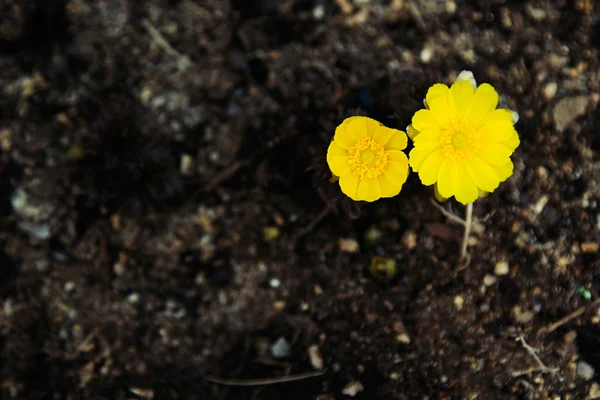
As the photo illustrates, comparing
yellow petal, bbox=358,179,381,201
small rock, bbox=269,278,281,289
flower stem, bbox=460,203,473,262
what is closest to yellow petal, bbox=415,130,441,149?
yellow petal, bbox=358,179,381,201

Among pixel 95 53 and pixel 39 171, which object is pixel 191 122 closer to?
pixel 95 53

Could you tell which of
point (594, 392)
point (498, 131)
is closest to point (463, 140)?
point (498, 131)

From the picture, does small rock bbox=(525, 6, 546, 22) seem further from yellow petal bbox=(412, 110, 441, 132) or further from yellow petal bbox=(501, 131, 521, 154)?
yellow petal bbox=(412, 110, 441, 132)

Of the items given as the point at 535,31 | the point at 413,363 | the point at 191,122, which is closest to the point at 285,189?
the point at 191,122

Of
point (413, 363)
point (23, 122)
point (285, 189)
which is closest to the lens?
point (413, 363)

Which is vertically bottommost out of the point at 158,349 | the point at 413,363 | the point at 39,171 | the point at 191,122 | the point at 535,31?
the point at 158,349

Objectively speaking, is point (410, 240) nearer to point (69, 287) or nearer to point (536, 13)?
point (536, 13)

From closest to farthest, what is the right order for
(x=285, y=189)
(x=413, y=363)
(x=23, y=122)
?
1. (x=413, y=363)
2. (x=285, y=189)
3. (x=23, y=122)
